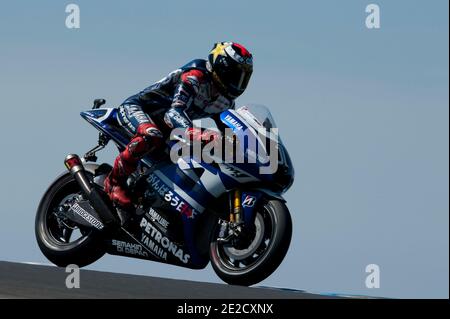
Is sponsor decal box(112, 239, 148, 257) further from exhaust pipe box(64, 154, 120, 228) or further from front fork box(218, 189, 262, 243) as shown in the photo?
front fork box(218, 189, 262, 243)

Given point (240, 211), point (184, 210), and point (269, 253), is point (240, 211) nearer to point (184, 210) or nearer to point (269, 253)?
point (269, 253)

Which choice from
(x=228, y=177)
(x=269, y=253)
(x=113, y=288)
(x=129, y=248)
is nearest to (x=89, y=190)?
(x=129, y=248)

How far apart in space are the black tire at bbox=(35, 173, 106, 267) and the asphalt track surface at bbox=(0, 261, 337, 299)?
0.29 metres

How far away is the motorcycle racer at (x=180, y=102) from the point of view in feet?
32.2

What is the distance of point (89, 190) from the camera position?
1057 cm

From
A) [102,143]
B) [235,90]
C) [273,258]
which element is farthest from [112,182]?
[273,258]

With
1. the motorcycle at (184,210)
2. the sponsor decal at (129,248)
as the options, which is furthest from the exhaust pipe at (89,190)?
the sponsor decal at (129,248)

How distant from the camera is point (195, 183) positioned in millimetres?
9766

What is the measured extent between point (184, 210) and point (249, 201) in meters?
0.88

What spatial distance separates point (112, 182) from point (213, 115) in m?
1.26

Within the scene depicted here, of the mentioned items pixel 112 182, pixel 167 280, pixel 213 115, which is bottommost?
pixel 167 280

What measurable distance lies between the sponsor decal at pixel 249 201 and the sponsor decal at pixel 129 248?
4.84ft
